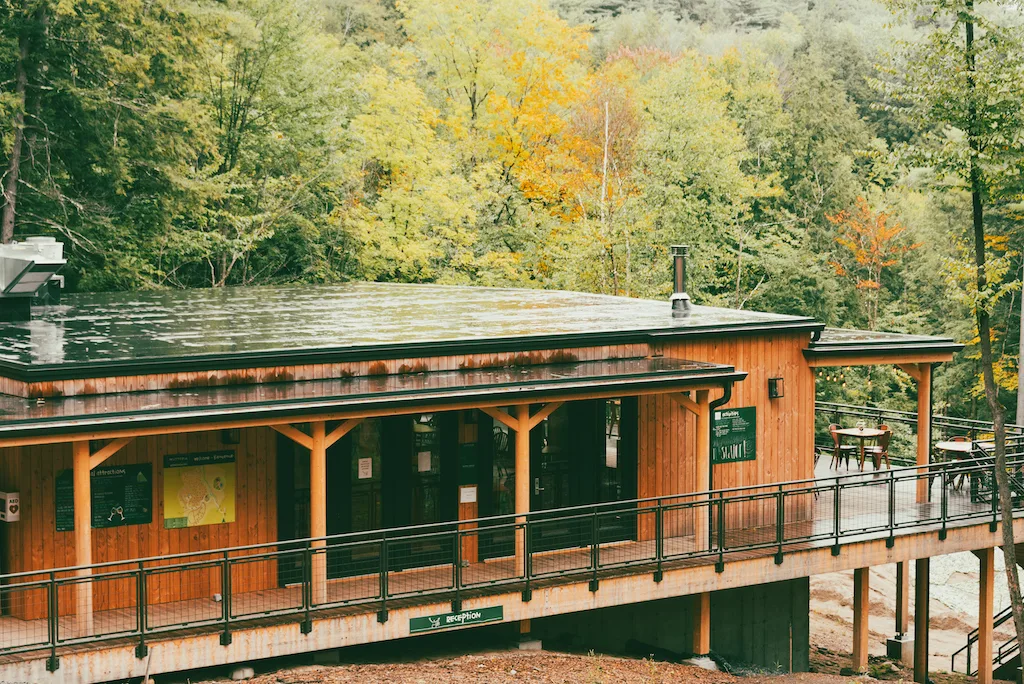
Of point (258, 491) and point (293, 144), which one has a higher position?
point (293, 144)

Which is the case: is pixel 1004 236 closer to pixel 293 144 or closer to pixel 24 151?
pixel 293 144

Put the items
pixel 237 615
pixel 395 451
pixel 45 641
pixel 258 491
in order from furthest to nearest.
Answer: pixel 395 451
pixel 258 491
pixel 237 615
pixel 45 641

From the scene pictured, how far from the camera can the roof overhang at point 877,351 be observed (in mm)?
17969

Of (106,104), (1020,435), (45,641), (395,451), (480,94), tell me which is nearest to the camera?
(45,641)

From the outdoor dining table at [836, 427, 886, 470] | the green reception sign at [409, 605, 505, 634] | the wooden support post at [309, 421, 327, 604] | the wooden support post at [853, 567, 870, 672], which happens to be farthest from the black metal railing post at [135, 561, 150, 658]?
the outdoor dining table at [836, 427, 886, 470]

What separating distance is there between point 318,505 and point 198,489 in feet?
5.08

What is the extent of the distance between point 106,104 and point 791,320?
1866 centimetres

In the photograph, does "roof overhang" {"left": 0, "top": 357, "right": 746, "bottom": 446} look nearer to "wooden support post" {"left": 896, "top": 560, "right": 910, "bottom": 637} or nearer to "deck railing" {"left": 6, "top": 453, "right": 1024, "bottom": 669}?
"deck railing" {"left": 6, "top": 453, "right": 1024, "bottom": 669}

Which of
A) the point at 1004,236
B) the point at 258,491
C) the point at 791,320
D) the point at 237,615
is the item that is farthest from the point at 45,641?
the point at 1004,236

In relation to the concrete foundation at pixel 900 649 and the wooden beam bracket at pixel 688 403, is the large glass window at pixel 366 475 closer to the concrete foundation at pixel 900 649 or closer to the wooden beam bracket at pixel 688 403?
the wooden beam bracket at pixel 688 403

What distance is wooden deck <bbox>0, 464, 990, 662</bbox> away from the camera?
1272 centimetres

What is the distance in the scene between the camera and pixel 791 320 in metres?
18.0

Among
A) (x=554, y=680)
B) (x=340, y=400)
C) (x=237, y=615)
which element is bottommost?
(x=554, y=680)

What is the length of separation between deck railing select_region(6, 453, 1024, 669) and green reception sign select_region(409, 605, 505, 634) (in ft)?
0.57
